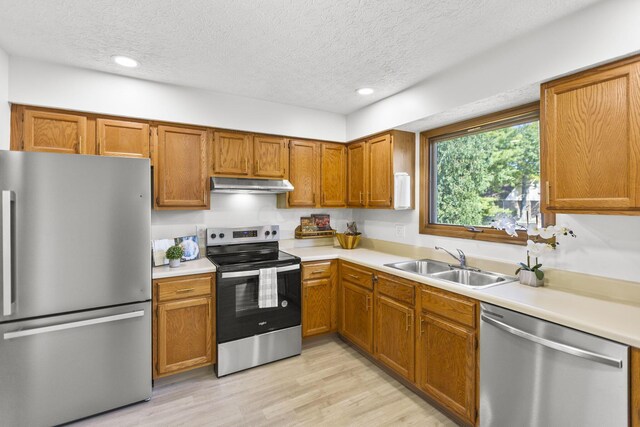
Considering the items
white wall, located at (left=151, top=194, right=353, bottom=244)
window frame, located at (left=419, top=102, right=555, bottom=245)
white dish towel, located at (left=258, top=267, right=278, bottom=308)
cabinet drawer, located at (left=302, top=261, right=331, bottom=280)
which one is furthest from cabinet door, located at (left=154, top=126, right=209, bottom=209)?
window frame, located at (left=419, top=102, right=555, bottom=245)

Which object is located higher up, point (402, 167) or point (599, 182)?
point (402, 167)

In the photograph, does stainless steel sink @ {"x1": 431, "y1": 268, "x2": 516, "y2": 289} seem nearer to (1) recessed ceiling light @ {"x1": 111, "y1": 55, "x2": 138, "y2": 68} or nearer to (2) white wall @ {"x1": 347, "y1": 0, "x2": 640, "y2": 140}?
(2) white wall @ {"x1": 347, "y1": 0, "x2": 640, "y2": 140}

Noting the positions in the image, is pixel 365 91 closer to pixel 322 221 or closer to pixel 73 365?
pixel 322 221

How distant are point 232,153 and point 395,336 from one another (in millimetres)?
2251

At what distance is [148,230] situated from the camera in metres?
2.21

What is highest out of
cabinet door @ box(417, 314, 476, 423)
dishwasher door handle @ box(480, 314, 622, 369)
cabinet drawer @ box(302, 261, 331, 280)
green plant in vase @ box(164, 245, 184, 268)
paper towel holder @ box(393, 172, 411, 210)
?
paper towel holder @ box(393, 172, 411, 210)

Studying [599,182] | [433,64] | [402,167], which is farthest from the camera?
[402,167]

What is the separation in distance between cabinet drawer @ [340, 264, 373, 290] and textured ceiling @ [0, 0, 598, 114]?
1.71m

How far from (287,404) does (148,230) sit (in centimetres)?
163

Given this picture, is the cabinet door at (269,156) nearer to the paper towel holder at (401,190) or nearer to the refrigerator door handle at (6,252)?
the paper towel holder at (401,190)

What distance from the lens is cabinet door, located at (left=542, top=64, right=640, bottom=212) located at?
1480 mm

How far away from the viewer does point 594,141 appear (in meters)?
1.60

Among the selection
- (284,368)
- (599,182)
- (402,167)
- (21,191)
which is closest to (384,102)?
(402,167)

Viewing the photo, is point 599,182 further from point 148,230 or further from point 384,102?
point 148,230
